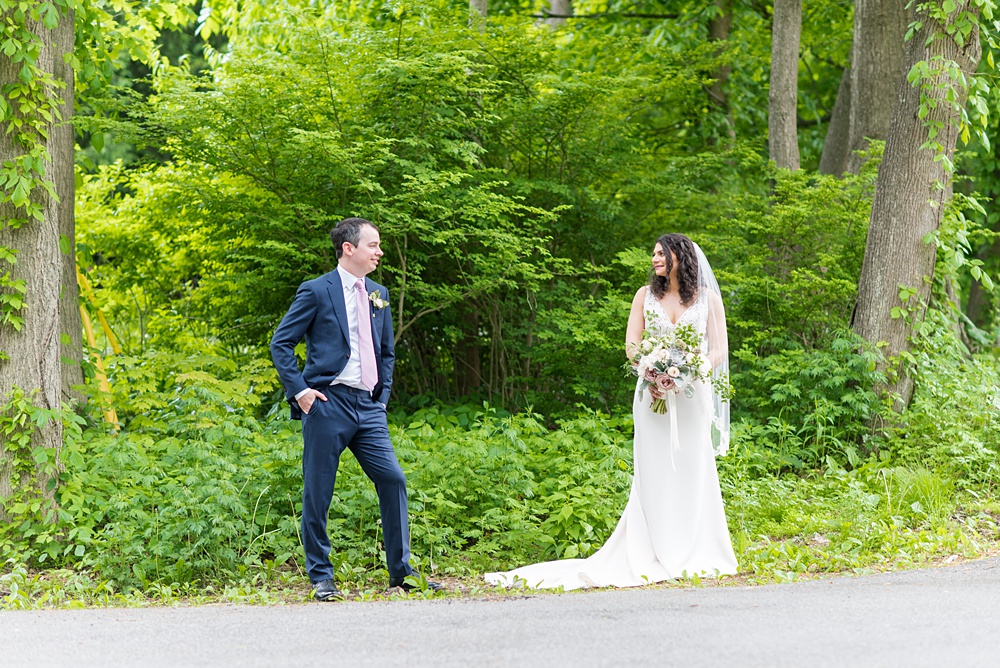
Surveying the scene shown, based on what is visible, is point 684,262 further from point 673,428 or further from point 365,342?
point 365,342

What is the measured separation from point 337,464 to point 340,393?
1.43 ft

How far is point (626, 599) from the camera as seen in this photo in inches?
220

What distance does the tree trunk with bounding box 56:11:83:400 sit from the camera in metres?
8.75

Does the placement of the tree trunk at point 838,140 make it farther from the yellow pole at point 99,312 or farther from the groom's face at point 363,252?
the yellow pole at point 99,312

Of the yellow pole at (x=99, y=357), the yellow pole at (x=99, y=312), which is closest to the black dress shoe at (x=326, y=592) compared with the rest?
the yellow pole at (x=99, y=357)

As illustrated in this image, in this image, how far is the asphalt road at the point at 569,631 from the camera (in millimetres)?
4320

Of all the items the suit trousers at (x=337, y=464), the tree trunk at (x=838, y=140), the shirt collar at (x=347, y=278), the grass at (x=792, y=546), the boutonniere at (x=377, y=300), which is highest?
the tree trunk at (x=838, y=140)

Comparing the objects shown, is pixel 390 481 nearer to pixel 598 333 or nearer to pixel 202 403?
pixel 202 403

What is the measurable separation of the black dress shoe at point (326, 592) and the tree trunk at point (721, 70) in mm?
9646

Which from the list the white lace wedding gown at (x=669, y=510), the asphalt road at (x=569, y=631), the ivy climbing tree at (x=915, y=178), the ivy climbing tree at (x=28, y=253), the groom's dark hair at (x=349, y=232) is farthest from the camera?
the ivy climbing tree at (x=915, y=178)

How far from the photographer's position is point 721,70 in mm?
14156

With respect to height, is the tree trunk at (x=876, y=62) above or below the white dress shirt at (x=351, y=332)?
above

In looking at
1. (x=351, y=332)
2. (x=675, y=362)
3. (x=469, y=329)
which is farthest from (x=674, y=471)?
(x=469, y=329)

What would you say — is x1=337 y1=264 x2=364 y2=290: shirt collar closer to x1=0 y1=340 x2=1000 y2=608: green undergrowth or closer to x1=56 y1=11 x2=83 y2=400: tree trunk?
x1=0 y1=340 x2=1000 y2=608: green undergrowth
